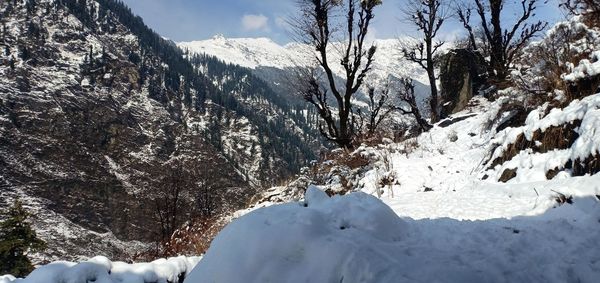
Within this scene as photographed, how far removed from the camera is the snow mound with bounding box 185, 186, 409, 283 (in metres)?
2.65

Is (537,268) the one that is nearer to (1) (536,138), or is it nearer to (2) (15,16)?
(1) (536,138)

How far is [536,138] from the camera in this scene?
691cm

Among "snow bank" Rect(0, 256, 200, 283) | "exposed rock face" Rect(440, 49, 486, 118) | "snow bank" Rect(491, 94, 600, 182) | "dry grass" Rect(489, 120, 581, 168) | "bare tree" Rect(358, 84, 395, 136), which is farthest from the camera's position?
"exposed rock face" Rect(440, 49, 486, 118)

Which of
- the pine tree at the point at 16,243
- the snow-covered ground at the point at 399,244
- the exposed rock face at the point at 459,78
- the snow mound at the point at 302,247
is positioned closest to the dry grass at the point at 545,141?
the snow-covered ground at the point at 399,244

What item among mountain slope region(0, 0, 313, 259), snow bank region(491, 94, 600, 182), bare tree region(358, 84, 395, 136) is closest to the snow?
snow bank region(491, 94, 600, 182)

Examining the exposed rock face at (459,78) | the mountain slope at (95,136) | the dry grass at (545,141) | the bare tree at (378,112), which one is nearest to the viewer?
the dry grass at (545,141)

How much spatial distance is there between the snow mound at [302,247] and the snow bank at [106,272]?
2.56 m

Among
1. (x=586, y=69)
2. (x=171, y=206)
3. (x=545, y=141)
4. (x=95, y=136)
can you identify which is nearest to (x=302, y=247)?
(x=545, y=141)

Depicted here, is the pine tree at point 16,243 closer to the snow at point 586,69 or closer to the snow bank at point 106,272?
the snow bank at point 106,272

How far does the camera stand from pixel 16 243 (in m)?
25.5

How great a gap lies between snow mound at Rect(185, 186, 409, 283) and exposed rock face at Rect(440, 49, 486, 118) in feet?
61.7

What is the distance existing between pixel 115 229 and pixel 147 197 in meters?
19.2

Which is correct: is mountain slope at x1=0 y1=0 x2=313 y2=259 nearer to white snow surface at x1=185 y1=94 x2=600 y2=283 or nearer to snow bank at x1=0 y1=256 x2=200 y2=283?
snow bank at x1=0 y1=256 x2=200 y2=283

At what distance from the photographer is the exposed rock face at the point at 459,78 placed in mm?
20797
